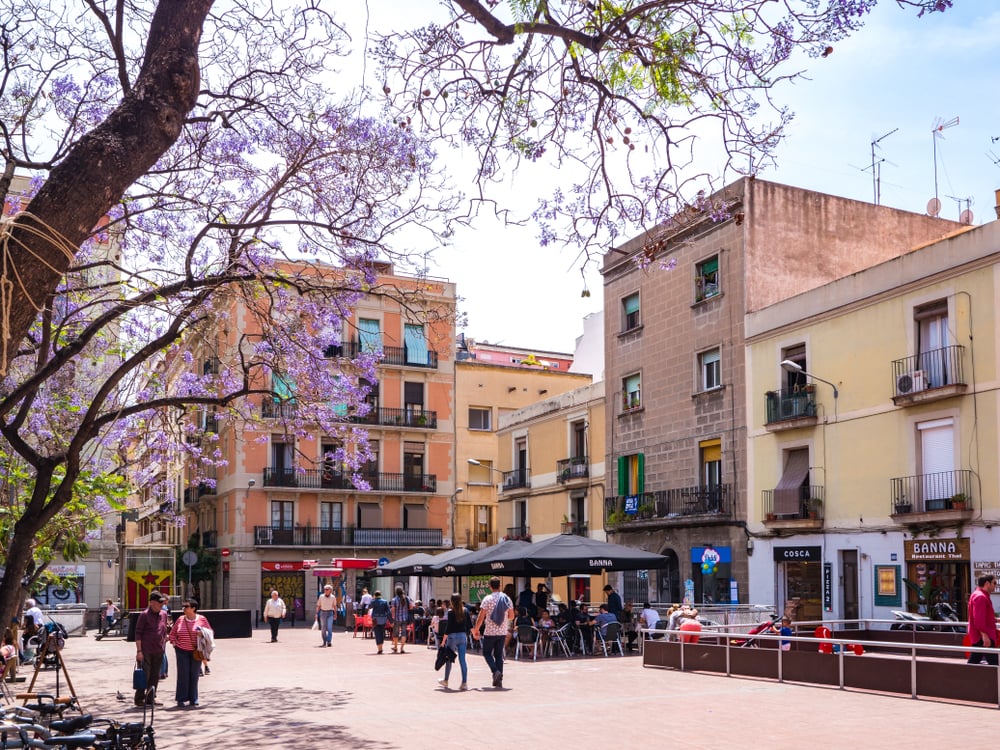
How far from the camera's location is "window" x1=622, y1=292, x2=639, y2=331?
37.9m

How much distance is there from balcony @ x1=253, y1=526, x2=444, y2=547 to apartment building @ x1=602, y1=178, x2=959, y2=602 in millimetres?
15028

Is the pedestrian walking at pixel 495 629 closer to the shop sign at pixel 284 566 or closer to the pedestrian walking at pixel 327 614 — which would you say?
the pedestrian walking at pixel 327 614

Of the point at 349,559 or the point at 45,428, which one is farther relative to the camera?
the point at 349,559

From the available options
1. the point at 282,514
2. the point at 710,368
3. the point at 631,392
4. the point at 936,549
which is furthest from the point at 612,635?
the point at 282,514

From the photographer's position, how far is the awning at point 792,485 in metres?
29.6

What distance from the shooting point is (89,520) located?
68.1 feet

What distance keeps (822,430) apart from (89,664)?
18.1 metres

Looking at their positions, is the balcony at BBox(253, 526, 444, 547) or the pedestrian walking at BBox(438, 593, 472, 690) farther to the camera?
the balcony at BBox(253, 526, 444, 547)

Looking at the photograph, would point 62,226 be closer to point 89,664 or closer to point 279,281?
point 279,281

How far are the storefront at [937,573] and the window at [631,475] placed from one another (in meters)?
11.9

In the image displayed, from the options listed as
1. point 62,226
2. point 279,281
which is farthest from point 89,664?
point 62,226

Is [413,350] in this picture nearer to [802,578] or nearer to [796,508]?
[796,508]

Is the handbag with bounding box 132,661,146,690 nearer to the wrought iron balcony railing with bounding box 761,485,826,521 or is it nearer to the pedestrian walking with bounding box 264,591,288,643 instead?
the pedestrian walking with bounding box 264,591,288,643

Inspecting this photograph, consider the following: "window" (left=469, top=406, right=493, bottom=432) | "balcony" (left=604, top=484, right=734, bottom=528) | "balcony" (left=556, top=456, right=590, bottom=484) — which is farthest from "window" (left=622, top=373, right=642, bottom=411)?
"window" (left=469, top=406, right=493, bottom=432)
